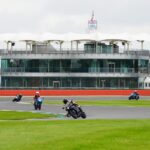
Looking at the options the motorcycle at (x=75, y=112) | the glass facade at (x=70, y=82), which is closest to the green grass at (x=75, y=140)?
the motorcycle at (x=75, y=112)

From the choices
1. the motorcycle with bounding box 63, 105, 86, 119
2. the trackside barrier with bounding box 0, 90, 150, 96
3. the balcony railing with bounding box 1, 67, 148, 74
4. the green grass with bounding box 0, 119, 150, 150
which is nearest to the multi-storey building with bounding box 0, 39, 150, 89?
the balcony railing with bounding box 1, 67, 148, 74

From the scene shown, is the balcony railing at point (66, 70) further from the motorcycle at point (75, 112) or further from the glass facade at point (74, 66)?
the motorcycle at point (75, 112)

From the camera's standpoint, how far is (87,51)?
10600 centimetres

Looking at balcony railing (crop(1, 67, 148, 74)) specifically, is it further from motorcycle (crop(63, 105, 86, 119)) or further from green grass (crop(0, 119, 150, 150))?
green grass (crop(0, 119, 150, 150))

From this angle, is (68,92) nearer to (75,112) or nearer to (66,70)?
(66,70)

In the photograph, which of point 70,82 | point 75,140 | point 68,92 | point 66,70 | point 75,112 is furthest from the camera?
point 66,70

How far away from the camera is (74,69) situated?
104m

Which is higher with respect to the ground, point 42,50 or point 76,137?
point 42,50

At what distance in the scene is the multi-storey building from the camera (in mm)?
102438

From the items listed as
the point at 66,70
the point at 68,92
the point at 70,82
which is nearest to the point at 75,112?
the point at 68,92

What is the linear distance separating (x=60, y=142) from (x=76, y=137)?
1355 mm

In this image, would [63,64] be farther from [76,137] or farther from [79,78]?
[76,137]

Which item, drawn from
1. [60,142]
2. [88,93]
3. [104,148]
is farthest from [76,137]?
[88,93]

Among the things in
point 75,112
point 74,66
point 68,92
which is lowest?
point 75,112
